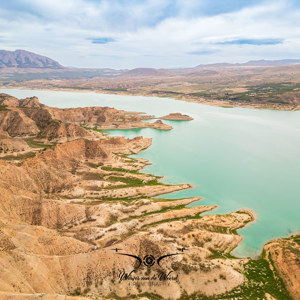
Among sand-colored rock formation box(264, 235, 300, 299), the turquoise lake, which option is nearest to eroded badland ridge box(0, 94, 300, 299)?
sand-colored rock formation box(264, 235, 300, 299)

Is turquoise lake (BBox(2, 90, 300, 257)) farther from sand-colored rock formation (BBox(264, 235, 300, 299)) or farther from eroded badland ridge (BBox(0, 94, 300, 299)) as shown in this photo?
eroded badland ridge (BBox(0, 94, 300, 299))

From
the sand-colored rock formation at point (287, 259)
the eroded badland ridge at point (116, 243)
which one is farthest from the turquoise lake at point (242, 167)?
the eroded badland ridge at point (116, 243)

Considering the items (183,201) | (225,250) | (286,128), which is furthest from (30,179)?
(286,128)

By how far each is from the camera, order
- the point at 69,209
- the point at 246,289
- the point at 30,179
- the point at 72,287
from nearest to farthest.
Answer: the point at 72,287
the point at 246,289
the point at 69,209
the point at 30,179

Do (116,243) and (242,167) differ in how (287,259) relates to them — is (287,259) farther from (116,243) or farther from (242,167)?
(242,167)

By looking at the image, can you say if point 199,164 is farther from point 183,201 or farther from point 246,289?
point 246,289

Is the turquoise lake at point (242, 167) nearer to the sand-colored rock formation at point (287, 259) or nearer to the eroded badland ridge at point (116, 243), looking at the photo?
the sand-colored rock formation at point (287, 259)

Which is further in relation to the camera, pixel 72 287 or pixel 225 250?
pixel 225 250
